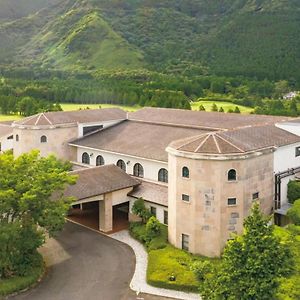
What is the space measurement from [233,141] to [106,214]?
11.0 metres

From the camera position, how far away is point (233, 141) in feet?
106

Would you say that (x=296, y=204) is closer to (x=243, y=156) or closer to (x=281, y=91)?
(x=243, y=156)

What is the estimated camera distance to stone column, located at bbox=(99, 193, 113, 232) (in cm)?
3656

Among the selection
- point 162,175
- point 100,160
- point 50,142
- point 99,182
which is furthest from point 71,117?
point 162,175

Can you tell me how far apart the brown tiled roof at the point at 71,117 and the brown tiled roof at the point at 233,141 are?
19.3 meters

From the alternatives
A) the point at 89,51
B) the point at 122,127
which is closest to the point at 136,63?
the point at 89,51

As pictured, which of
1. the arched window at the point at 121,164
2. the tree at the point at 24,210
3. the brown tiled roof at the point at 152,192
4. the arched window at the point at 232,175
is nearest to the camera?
the tree at the point at 24,210

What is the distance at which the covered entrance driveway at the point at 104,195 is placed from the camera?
117ft

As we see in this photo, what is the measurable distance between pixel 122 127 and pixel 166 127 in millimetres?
5806

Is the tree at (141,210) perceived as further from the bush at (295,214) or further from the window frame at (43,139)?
the window frame at (43,139)

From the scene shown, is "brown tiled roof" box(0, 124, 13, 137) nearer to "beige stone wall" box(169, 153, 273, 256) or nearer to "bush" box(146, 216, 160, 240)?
"bush" box(146, 216, 160, 240)

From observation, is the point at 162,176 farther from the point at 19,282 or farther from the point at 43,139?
the point at 43,139

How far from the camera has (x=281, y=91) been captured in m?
115

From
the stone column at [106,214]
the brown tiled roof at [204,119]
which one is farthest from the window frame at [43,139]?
the stone column at [106,214]
